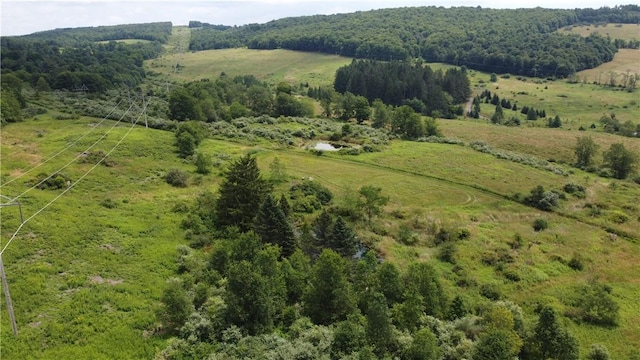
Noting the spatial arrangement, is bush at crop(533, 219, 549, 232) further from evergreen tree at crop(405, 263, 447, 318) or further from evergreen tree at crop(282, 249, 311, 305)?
evergreen tree at crop(282, 249, 311, 305)

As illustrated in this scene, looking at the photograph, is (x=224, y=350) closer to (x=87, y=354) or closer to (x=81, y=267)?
(x=87, y=354)

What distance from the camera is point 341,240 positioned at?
4631 cm

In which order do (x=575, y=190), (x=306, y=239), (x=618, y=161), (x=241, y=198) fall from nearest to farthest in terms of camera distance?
1. (x=306, y=239)
2. (x=241, y=198)
3. (x=575, y=190)
4. (x=618, y=161)

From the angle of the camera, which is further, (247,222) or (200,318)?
(247,222)

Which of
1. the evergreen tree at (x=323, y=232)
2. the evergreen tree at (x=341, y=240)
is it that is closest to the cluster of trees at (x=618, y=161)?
the evergreen tree at (x=341, y=240)

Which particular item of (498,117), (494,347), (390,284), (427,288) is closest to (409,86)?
(498,117)

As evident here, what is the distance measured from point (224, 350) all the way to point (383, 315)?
38.5ft

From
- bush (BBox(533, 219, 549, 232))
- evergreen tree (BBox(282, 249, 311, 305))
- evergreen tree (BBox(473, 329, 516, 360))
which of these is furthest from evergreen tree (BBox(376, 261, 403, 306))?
bush (BBox(533, 219, 549, 232))

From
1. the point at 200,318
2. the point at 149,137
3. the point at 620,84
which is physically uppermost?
the point at 620,84

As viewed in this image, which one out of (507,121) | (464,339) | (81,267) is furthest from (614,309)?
(507,121)

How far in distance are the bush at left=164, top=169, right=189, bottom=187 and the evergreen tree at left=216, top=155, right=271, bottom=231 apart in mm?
15983

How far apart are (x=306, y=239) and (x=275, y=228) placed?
4.35 metres

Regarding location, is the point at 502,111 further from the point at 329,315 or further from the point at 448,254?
the point at 329,315

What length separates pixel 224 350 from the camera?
30.4m
